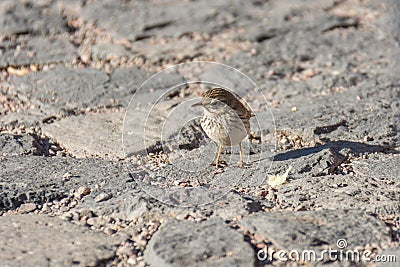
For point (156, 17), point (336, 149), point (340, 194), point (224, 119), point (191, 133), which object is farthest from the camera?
point (156, 17)

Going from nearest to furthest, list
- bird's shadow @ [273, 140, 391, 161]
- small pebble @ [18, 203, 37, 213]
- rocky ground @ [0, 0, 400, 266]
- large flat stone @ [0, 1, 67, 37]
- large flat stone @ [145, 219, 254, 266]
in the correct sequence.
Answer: large flat stone @ [145, 219, 254, 266]
rocky ground @ [0, 0, 400, 266]
small pebble @ [18, 203, 37, 213]
bird's shadow @ [273, 140, 391, 161]
large flat stone @ [0, 1, 67, 37]

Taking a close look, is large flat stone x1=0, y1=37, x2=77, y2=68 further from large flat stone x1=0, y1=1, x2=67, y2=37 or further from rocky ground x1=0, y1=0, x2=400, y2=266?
large flat stone x1=0, y1=1, x2=67, y2=37

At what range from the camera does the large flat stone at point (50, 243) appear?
11.8ft

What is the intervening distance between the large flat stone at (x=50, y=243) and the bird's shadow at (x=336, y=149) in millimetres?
1678

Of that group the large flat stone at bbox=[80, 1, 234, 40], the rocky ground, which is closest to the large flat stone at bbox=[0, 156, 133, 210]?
the rocky ground

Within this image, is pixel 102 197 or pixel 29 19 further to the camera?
pixel 29 19

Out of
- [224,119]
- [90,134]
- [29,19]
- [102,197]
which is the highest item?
[29,19]

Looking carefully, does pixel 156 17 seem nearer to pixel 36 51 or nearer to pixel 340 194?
pixel 36 51

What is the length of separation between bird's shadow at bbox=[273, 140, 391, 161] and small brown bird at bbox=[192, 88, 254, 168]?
1.11 ft

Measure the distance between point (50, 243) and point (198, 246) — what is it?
32.5 inches

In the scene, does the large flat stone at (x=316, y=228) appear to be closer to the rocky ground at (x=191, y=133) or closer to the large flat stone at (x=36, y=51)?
the rocky ground at (x=191, y=133)

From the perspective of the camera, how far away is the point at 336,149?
505 centimetres

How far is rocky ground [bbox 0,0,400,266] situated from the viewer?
3.78m

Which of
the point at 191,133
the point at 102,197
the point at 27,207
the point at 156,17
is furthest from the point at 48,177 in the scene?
the point at 156,17
